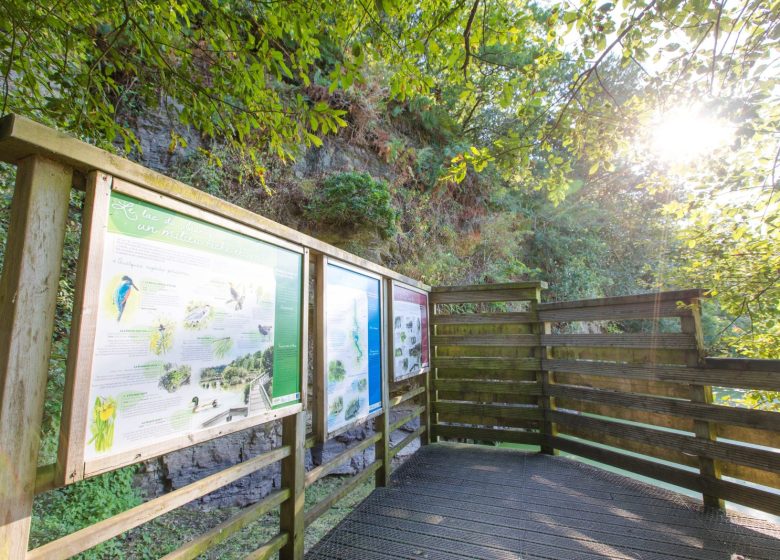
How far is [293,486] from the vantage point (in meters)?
1.83

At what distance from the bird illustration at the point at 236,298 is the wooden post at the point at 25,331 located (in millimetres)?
530

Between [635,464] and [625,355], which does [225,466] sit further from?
[625,355]

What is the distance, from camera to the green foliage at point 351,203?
4.71 m

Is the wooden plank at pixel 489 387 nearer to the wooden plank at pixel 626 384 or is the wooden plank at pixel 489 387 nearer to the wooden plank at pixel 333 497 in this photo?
the wooden plank at pixel 626 384

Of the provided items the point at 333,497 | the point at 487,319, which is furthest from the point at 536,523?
the point at 487,319

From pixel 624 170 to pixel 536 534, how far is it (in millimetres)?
8841

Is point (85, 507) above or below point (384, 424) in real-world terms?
below

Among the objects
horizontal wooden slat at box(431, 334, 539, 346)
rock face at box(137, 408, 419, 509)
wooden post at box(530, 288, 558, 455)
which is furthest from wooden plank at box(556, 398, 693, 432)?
rock face at box(137, 408, 419, 509)

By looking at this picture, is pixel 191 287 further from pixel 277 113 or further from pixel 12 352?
pixel 277 113

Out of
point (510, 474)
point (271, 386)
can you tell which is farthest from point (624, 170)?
point (271, 386)

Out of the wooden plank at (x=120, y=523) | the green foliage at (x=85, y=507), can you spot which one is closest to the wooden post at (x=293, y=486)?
the wooden plank at (x=120, y=523)

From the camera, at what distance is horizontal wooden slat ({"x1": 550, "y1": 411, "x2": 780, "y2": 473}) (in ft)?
7.11

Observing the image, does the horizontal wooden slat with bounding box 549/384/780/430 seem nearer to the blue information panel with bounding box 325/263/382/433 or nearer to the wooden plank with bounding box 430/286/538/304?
the wooden plank with bounding box 430/286/538/304

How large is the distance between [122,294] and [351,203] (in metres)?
3.82
